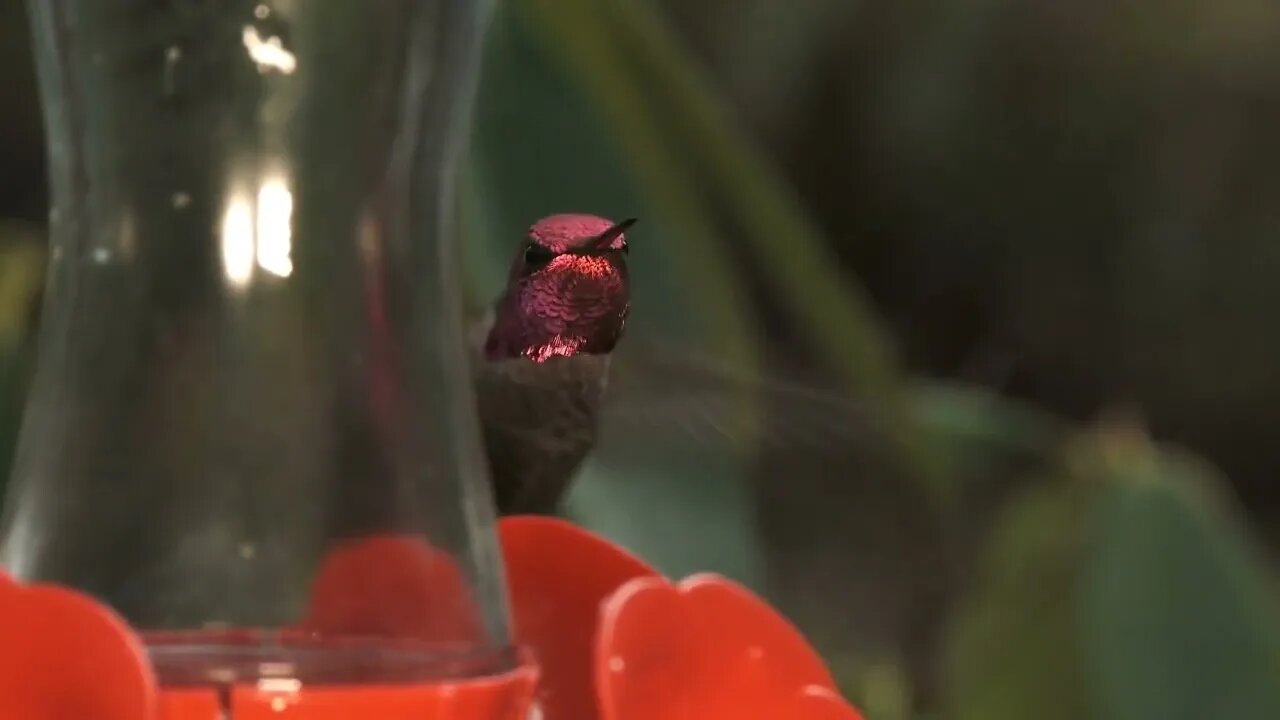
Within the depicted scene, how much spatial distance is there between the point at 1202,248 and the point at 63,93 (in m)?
1.39

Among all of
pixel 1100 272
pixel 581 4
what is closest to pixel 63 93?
pixel 581 4

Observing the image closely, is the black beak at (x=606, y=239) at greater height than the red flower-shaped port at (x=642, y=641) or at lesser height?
greater

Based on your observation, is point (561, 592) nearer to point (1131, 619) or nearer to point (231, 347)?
point (231, 347)

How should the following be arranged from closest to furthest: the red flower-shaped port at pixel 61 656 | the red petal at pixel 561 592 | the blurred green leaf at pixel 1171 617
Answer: the red flower-shaped port at pixel 61 656 → the red petal at pixel 561 592 → the blurred green leaf at pixel 1171 617

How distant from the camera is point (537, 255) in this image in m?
0.43

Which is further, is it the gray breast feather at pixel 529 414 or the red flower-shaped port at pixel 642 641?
the gray breast feather at pixel 529 414

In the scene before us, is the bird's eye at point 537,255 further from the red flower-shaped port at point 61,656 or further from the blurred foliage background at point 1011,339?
the blurred foliage background at point 1011,339

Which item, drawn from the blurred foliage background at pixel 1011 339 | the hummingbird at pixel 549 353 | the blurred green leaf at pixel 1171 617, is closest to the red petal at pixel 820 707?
the hummingbird at pixel 549 353

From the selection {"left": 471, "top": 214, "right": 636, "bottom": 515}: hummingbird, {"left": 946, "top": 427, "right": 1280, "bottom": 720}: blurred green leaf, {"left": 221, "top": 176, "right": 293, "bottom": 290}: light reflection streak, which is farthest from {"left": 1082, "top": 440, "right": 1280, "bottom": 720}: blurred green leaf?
{"left": 221, "top": 176, "right": 293, "bottom": 290}: light reflection streak

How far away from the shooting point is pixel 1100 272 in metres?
1.50

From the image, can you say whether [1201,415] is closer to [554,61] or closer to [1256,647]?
[1256,647]

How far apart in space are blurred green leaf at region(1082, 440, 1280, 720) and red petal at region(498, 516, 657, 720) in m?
1.00

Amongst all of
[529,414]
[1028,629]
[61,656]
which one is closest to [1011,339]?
[1028,629]

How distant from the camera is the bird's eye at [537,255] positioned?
0.42 metres
